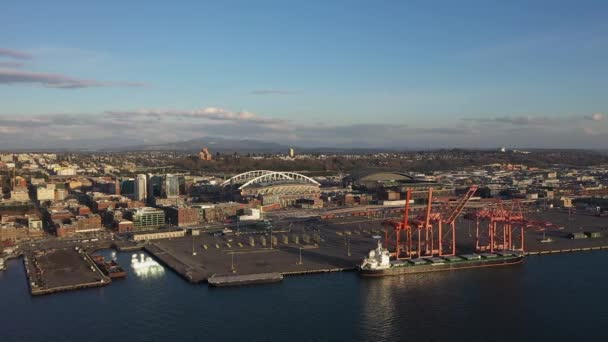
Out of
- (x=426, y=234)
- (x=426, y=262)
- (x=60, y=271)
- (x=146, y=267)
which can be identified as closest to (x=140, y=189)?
(x=146, y=267)

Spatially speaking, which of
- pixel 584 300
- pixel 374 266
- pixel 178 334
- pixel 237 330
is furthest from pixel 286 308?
pixel 584 300

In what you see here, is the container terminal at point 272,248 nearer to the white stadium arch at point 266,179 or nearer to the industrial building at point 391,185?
the industrial building at point 391,185

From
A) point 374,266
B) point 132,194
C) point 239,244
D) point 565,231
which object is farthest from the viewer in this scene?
point 132,194

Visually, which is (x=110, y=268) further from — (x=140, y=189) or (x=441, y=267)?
(x=140, y=189)

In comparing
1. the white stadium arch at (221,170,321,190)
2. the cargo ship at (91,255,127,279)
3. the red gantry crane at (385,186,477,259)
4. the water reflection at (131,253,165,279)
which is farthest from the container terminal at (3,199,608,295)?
the white stadium arch at (221,170,321,190)

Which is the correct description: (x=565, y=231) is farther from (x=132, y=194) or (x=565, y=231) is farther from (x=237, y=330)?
(x=132, y=194)
